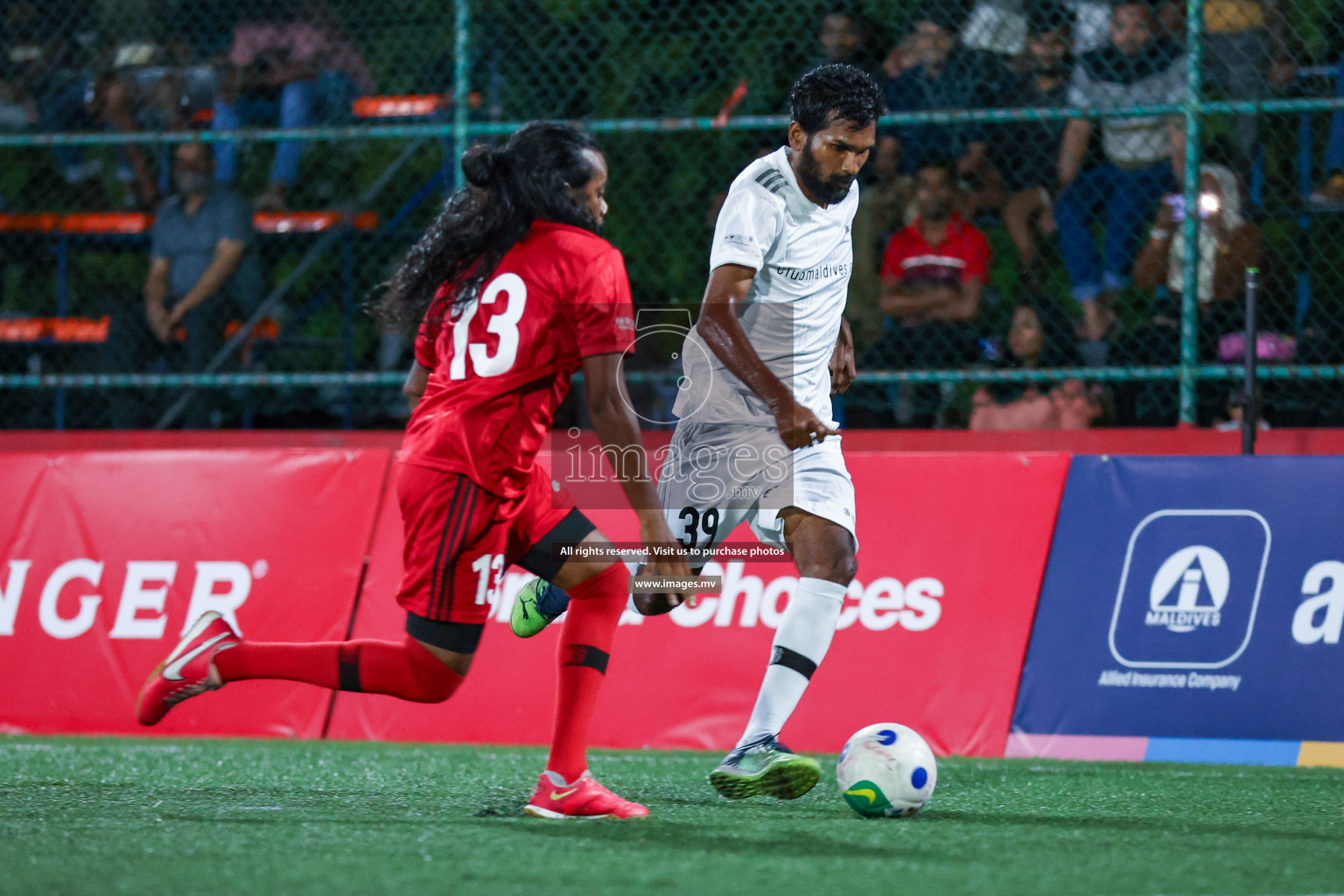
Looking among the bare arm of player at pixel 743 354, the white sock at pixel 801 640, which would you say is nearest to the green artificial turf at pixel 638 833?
the white sock at pixel 801 640

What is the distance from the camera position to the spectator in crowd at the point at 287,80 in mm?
9547

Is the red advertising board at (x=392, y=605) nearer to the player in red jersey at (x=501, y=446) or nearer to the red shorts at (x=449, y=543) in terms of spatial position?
the player in red jersey at (x=501, y=446)

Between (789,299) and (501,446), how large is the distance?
139 centimetres

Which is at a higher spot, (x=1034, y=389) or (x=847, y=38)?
(x=847, y=38)

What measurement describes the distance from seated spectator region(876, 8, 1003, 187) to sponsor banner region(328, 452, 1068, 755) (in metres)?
2.30

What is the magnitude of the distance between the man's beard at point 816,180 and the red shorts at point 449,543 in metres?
1.59

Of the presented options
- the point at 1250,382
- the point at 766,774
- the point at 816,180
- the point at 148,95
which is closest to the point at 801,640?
the point at 766,774

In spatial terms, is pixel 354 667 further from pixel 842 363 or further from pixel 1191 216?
pixel 1191 216

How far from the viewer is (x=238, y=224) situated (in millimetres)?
9062

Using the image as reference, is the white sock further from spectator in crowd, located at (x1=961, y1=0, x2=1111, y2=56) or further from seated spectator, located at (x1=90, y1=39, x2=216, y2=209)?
seated spectator, located at (x1=90, y1=39, x2=216, y2=209)

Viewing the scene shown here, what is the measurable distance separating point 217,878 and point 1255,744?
4.20 m

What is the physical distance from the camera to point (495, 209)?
13.5 feet

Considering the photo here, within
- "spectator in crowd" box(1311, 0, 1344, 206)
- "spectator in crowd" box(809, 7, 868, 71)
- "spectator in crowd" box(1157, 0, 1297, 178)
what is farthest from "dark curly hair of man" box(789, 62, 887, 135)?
"spectator in crowd" box(1311, 0, 1344, 206)

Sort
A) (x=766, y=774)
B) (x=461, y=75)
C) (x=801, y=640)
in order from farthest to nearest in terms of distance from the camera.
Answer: (x=461, y=75), (x=801, y=640), (x=766, y=774)
